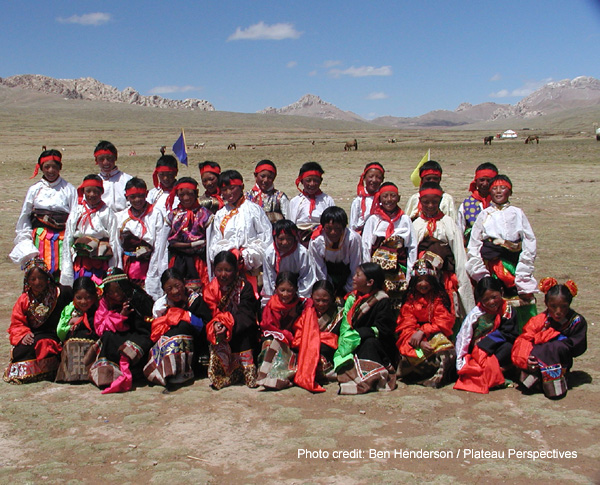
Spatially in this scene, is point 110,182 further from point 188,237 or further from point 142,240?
point 188,237

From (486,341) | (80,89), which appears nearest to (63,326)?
(486,341)

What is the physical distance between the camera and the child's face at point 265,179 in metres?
5.74

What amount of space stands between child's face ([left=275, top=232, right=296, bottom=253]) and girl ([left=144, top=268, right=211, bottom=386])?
28.7 inches

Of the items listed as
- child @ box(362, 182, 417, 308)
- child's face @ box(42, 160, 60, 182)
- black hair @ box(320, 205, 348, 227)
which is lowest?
child @ box(362, 182, 417, 308)

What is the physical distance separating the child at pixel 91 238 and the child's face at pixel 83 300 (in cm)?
49

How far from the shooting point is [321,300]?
4664mm

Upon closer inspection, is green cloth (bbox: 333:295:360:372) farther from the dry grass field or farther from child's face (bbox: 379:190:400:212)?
child's face (bbox: 379:190:400:212)

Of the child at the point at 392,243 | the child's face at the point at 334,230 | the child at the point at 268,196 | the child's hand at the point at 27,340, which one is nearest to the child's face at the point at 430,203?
the child at the point at 392,243

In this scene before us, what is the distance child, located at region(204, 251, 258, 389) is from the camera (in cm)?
448

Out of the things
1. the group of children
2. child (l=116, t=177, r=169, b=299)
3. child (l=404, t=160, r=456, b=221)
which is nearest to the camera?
the group of children

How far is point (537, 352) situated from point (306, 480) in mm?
1958

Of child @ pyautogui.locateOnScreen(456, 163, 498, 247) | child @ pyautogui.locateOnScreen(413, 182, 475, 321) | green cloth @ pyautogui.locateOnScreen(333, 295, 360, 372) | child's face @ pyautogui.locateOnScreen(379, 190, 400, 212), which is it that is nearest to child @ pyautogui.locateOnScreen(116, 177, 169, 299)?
green cloth @ pyautogui.locateOnScreen(333, 295, 360, 372)

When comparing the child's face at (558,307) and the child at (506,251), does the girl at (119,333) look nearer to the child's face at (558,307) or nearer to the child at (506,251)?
the child at (506,251)

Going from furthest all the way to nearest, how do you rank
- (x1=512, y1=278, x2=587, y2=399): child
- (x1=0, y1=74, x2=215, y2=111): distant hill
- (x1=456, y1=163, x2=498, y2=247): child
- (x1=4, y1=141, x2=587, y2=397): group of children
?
(x1=0, y1=74, x2=215, y2=111): distant hill
(x1=456, y1=163, x2=498, y2=247): child
(x1=4, y1=141, x2=587, y2=397): group of children
(x1=512, y1=278, x2=587, y2=399): child
